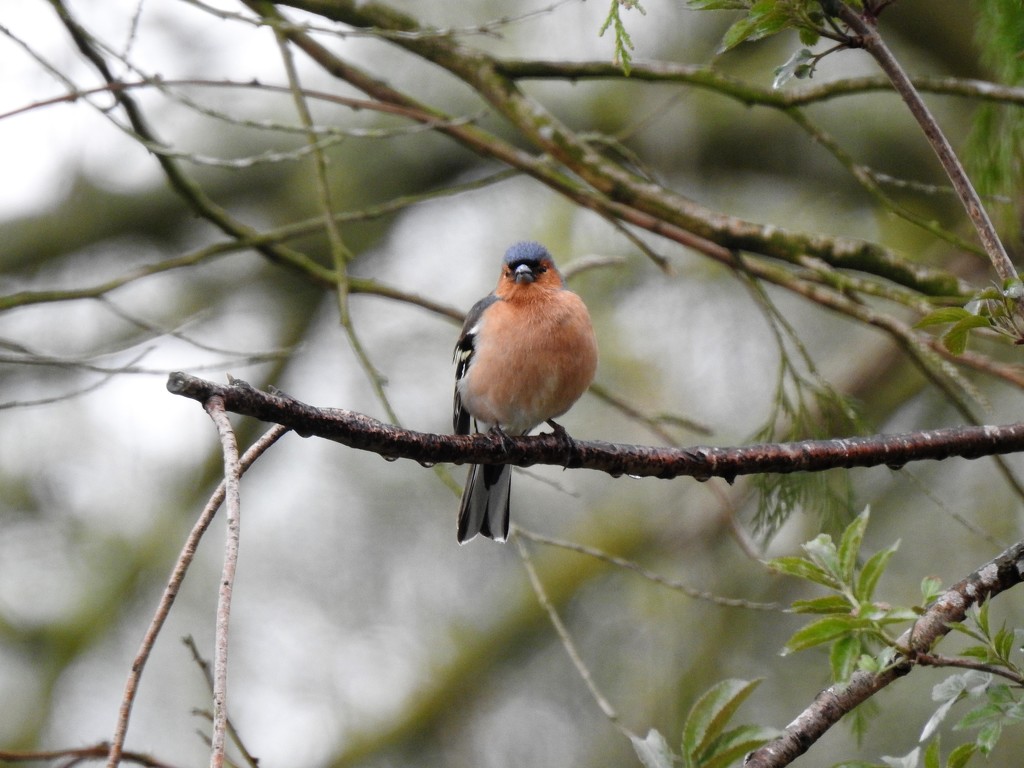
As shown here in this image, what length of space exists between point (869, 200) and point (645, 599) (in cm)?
351

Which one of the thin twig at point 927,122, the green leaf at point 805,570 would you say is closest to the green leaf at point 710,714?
the green leaf at point 805,570

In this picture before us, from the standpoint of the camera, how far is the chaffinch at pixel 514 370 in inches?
193

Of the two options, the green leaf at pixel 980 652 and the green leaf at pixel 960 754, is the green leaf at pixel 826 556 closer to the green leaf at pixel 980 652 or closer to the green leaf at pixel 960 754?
the green leaf at pixel 980 652

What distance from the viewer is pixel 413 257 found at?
8.40m

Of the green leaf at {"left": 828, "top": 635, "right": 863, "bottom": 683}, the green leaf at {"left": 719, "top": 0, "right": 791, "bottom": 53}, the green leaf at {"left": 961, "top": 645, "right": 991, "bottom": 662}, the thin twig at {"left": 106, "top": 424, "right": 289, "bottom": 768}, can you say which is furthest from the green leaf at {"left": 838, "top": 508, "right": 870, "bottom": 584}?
the thin twig at {"left": 106, "top": 424, "right": 289, "bottom": 768}

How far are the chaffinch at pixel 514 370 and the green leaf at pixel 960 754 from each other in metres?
2.65

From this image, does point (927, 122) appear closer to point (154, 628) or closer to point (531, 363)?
point (154, 628)

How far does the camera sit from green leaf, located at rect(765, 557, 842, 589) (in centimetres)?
226

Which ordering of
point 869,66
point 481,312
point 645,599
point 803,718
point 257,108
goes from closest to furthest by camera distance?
point 803,718
point 481,312
point 645,599
point 869,66
point 257,108

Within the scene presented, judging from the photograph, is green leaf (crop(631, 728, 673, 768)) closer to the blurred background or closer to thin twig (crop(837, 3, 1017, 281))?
thin twig (crop(837, 3, 1017, 281))

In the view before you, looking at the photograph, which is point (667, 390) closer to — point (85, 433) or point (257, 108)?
point (257, 108)

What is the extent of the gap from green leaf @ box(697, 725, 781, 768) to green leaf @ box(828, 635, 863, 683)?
2.00 feet

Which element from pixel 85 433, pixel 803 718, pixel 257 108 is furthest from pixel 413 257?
pixel 803 718

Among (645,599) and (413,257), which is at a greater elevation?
(413,257)
